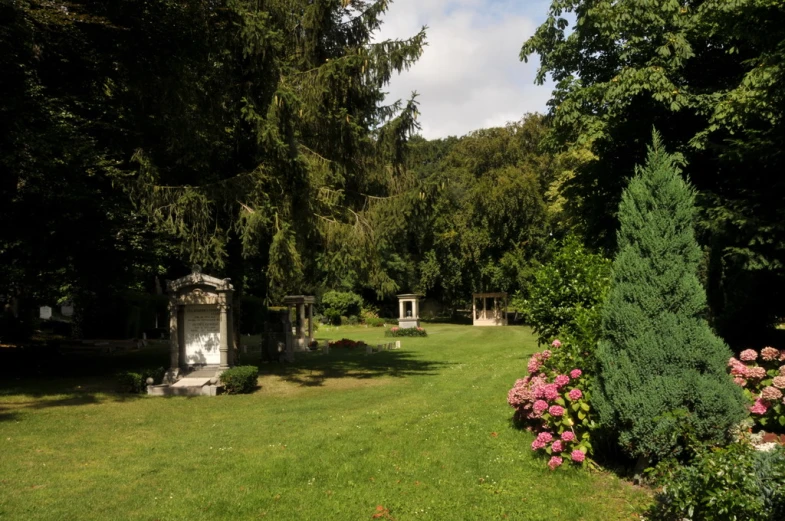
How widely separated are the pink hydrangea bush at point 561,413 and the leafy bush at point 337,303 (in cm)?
4091

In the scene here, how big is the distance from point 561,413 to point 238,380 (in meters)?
10.2

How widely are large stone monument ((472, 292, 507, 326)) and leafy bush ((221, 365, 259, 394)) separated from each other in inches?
1332

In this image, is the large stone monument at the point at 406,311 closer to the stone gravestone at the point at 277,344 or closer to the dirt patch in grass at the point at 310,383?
the stone gravestone at the point at 277,344

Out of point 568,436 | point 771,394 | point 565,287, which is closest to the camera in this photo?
point 771,394

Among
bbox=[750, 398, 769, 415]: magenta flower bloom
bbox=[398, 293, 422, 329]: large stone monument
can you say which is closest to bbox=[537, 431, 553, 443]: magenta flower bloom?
bbox=[750, 398, 769, 415]: magenta flower bloom

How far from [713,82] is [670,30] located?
5.99 feet

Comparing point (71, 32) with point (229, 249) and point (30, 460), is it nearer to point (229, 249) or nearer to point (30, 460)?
Answer: point (229, 249)

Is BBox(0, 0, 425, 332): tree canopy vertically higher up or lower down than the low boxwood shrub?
higher up

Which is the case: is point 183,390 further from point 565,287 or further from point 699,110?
point 699,110

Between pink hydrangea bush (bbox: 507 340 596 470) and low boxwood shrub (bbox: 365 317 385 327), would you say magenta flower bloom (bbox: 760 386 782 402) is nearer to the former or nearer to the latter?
pink hydrangea bush (bbox: 507 340 596 470)

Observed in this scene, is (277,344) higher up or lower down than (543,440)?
higher up

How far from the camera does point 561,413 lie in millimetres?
6996

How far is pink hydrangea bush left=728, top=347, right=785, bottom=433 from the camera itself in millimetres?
6316

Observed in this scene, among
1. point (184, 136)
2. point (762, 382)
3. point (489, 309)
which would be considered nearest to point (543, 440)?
point (762, 382)
